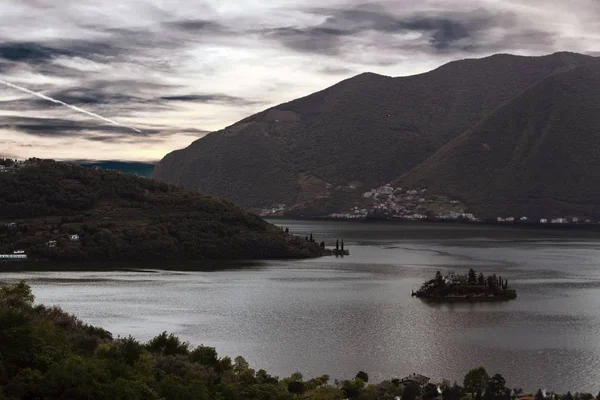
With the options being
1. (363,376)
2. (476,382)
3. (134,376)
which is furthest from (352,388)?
(134,376)

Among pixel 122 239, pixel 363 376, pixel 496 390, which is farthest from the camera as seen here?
pixel 122 239

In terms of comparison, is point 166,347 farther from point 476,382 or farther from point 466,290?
point 466,290

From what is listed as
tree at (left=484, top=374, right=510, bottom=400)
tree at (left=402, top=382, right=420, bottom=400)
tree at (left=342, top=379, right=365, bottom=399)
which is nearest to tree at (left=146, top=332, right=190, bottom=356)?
tree at (left=342, top=379, right=365, bottom=399)

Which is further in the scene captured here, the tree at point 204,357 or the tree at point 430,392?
the tree at point 430,392

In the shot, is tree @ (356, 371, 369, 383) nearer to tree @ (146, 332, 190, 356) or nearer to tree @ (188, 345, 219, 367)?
tree @ (188, 345, 219, 367)

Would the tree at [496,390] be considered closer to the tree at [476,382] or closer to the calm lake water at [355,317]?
the tree at [476,382]

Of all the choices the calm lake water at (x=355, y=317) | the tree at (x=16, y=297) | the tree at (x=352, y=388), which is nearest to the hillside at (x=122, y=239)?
the calm lake water at (x=355, y=317)
